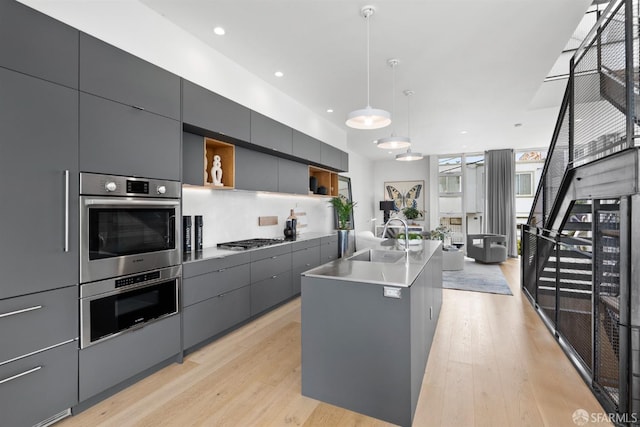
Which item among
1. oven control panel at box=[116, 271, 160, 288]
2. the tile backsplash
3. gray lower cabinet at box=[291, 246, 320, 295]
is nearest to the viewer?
oven control panel at box=[116, 271, 160, 288]

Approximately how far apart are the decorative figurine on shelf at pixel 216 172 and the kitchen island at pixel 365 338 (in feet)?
5.77

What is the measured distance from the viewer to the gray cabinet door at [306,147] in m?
4.38

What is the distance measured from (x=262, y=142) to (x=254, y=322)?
2.12 m

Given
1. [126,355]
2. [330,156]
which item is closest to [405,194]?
[330,156]

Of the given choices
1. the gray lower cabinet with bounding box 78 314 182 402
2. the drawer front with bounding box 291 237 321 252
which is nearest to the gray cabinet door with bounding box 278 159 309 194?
the drawer front with bounding box 291 237 321 252

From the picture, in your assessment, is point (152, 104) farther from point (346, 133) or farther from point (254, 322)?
point (346, 133)

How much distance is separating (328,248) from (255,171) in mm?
2018

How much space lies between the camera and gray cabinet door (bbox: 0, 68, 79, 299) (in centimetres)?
160

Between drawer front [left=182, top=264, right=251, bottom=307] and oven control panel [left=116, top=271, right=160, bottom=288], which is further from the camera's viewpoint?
drawer front [left=182, top=264, right=251, bottom=307]

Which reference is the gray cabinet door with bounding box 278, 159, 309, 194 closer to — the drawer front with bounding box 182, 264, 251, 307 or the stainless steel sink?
the drawer front with bounding box 182, 264, 251, 307

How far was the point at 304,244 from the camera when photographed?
4.44m

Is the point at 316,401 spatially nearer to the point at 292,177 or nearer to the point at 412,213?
the point at 292,177

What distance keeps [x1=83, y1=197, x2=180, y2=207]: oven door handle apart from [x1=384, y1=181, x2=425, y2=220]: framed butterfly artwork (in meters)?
7.98

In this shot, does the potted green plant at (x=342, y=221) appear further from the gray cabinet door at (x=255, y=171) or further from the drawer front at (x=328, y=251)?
the gray cabinet door at (x=255, y=171)
